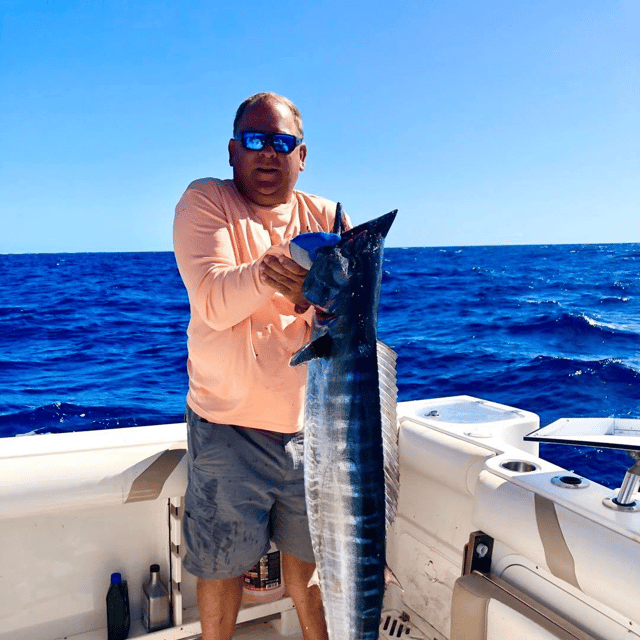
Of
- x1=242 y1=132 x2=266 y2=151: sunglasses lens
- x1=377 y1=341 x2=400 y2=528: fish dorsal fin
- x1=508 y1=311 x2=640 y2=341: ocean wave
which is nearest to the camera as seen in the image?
x1=377 y1=341 x2=400 y2=528: fish dorsal fin

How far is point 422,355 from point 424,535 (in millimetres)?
9351

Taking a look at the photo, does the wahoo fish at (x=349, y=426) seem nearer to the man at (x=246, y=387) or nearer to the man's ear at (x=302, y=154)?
the man at (x=246, y=387)

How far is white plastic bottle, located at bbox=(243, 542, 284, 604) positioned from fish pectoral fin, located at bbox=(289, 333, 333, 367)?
2.02 meters

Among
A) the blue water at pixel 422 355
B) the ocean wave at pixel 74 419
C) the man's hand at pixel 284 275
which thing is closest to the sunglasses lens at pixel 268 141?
the man's hand at pixel 284 275

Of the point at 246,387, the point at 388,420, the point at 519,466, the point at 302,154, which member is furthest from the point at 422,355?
the point at 388,420

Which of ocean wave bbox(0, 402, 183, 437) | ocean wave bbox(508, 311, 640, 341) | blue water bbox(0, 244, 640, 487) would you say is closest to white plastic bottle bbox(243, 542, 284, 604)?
blue water bbox(0, 244, 640, 487)

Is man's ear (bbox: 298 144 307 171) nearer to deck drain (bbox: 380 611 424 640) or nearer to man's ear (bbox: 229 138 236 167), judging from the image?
man's ear (bbox: 229 138 236 167)

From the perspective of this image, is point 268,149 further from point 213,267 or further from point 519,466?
point 519,466

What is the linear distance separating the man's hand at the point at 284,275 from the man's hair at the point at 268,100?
→ 83 cm

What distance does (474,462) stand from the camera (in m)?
2.91

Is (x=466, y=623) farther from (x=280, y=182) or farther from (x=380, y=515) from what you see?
(x=280, y=182)

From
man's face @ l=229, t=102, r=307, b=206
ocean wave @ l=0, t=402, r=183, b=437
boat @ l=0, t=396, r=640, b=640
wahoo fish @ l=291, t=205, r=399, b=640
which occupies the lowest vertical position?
ocean wave @ l=0, t=402, r=183, b=437

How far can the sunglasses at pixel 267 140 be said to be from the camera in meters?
2.38

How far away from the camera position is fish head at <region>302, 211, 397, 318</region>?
1.63m
